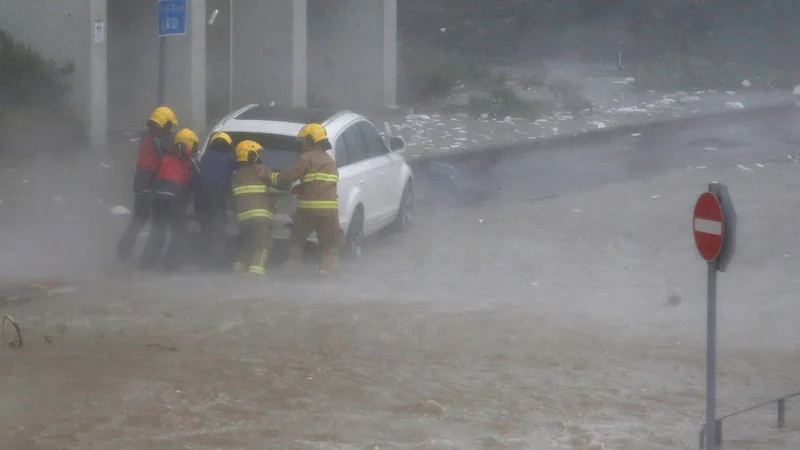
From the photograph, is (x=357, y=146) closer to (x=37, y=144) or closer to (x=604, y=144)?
(x=37, y=144)

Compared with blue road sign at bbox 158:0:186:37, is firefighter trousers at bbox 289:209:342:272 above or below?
below

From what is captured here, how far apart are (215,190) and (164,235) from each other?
0.72 metres

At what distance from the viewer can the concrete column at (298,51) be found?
23.6 metres

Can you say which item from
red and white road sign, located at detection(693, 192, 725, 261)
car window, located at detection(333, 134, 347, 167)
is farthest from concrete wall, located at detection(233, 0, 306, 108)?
red and white road sign, located at detection(693, 192, 725, 261)

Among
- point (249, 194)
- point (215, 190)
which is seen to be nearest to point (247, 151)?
point (249, 194)

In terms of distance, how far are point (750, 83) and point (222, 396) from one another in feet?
101

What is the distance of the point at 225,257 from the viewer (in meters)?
11.4

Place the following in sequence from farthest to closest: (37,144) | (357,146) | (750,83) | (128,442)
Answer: (750,83), (37,144), (357,146), (128,442)

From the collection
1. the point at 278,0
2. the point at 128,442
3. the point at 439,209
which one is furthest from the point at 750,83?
the point at 128,442

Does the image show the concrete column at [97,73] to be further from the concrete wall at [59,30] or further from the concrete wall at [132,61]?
the concrete wall at [132,61]

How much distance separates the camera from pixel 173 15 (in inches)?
543

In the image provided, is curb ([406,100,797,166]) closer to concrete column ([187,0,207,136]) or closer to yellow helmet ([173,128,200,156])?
concrete column ([187,0,207,136])

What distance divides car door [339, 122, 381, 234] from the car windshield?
50 centimetres

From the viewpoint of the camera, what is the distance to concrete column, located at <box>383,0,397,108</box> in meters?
27.1
